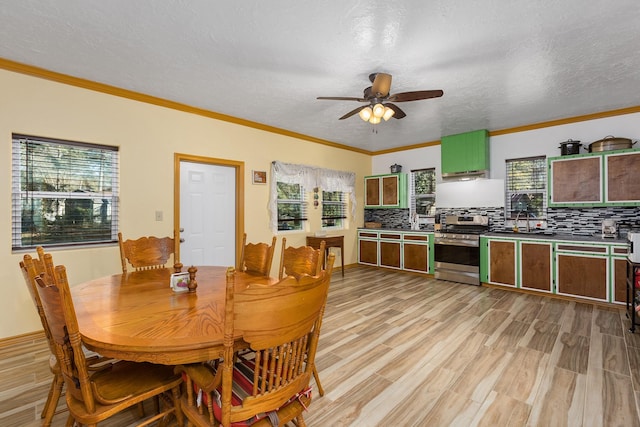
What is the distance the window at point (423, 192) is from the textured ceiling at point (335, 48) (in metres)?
2.23

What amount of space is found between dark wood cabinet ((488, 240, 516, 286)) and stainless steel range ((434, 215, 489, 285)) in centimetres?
20

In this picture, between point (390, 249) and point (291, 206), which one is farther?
point (390, 249)

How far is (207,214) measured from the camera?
13.7 ft

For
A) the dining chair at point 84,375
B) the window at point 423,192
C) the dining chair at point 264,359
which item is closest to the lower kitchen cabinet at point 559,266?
the window at point 423,192

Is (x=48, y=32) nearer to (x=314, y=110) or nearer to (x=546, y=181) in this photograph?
(x=314, y=110)

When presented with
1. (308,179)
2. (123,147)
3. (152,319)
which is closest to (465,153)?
(308,179)

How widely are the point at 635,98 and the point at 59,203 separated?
21.8 feet

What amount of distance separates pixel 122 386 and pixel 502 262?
487 centimetres

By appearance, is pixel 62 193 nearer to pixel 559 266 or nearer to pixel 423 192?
pixel 423 192

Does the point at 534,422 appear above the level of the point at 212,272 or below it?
below

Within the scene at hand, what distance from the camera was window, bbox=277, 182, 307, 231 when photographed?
5160 millimetres

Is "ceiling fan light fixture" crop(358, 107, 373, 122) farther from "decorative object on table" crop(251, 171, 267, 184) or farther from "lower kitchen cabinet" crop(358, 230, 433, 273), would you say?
"lower kitchen cabinet" crop(358, 230, 433, 273)

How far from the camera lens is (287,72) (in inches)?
116

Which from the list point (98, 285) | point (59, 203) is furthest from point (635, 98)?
point (59, 203)
